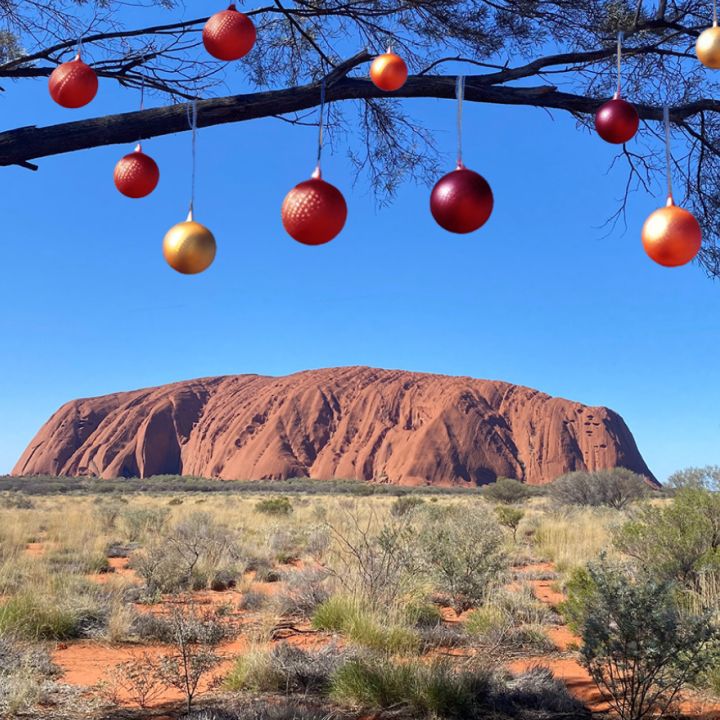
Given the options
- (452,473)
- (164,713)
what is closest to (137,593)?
(164,713)

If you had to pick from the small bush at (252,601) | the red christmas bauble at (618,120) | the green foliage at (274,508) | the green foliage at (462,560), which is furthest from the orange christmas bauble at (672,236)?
the green foliage at (274,508)

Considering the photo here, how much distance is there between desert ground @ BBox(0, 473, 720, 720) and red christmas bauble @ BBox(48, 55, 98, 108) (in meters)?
2.89

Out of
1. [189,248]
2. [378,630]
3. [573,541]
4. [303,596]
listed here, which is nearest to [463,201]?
[189,248]

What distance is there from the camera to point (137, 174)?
7.41ft

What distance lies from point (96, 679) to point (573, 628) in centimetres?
377

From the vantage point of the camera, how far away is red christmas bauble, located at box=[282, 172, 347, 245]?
1607 mm

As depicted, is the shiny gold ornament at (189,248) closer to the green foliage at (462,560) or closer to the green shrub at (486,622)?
the green shrub at (486,622)

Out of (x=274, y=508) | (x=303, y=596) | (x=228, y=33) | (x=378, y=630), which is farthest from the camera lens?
(x=274, y=508)

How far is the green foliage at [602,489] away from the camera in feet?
66.2

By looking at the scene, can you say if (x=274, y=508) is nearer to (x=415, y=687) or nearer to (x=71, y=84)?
(x=415, y=687)

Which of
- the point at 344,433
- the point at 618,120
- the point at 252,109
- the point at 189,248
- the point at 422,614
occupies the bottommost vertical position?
the point at 422,614

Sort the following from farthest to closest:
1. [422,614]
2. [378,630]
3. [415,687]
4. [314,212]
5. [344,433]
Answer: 1. [344,433]
2. [422,614]
3. [378,630]
4. [415,687]
5. [314,212]

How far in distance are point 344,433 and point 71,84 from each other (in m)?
73.3

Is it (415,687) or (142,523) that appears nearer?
(415,687)
